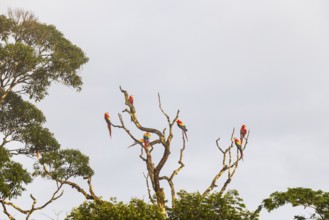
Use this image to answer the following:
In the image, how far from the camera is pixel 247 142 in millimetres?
28047

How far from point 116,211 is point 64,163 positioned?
1195 centimetres

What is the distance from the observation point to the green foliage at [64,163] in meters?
28.9

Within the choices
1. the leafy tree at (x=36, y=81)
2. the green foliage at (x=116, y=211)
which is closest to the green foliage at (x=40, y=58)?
the leafy tree at (x=36, y=81)

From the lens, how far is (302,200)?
2111cm

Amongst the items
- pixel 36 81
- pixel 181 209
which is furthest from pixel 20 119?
pixel 181 209

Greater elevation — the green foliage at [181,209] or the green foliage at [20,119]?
the green foliage at [20,119]

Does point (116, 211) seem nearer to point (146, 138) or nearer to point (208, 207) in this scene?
point (208, 207)

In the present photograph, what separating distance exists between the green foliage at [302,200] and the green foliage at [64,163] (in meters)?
12.8

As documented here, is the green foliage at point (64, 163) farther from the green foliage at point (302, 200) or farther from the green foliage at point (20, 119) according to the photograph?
the green foliage at point (302, 200)

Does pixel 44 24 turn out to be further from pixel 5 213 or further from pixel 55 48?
pixel 5 213

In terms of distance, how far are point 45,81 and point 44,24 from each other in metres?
3.90

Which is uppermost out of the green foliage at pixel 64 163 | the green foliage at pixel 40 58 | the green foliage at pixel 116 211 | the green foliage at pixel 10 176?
the green foliage at pixel 40 58

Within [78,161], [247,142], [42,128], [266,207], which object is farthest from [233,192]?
[42,128]

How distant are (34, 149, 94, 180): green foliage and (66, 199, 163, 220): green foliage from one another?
9756 mm
